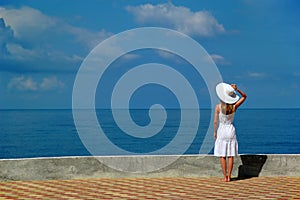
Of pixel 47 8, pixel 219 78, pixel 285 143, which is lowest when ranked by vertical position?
pixel 219 78

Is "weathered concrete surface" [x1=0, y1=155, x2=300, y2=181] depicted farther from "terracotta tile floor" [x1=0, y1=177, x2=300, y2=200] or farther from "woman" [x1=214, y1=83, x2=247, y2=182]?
"woman" [x1=214, y1=83, x2=247, y2=182]

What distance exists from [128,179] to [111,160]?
0.45 meters

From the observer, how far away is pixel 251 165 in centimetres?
1005

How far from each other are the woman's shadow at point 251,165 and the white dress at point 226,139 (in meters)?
0.62

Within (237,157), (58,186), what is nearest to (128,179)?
(58,186)

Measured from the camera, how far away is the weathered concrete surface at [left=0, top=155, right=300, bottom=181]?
9383 millimetres

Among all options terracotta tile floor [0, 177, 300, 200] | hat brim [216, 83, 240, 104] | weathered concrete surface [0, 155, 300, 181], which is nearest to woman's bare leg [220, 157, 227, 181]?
terracotta tile floor [0, 177, 300, 200]

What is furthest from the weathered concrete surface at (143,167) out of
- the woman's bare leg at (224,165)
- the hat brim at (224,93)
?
the hat brim at (224,93)

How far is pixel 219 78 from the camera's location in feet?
32.0

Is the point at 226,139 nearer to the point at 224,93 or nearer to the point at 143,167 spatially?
the point at 224,93

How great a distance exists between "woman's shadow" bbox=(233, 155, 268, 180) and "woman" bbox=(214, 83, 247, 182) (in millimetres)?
577

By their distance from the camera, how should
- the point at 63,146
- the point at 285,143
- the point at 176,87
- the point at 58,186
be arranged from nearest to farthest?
the point at 58,186 < the point at 176,87 < the point at 63,146 < the point at 285,143

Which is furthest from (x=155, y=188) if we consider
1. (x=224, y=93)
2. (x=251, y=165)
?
(x=251, y=165)

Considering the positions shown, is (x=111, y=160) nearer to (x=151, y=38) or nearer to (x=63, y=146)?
(x=151, y=38)
